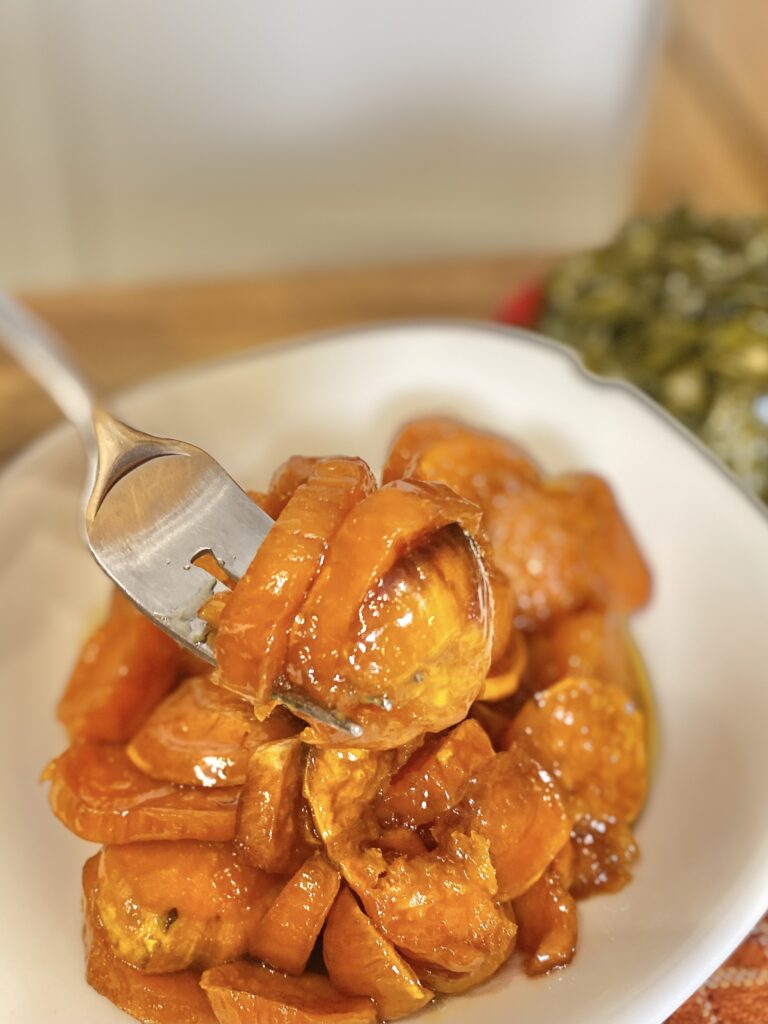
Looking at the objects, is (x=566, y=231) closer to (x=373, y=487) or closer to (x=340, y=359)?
(x=340, y=359)

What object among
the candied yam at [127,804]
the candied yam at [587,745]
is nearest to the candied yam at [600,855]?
the candied yam at [587,745]

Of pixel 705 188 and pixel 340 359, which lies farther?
pixel 705 188

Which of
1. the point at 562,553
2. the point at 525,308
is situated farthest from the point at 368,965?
the point at 525,308

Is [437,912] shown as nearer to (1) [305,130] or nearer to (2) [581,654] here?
(2) [581,654]

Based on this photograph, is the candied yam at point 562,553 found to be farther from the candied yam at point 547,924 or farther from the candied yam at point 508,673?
the candied yam at point 547,924

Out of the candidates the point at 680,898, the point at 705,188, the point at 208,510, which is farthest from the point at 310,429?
the point at 705,188

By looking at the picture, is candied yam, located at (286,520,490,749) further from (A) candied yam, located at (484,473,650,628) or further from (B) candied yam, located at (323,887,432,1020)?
(A) candied yam, located at (484,473,650,628)
